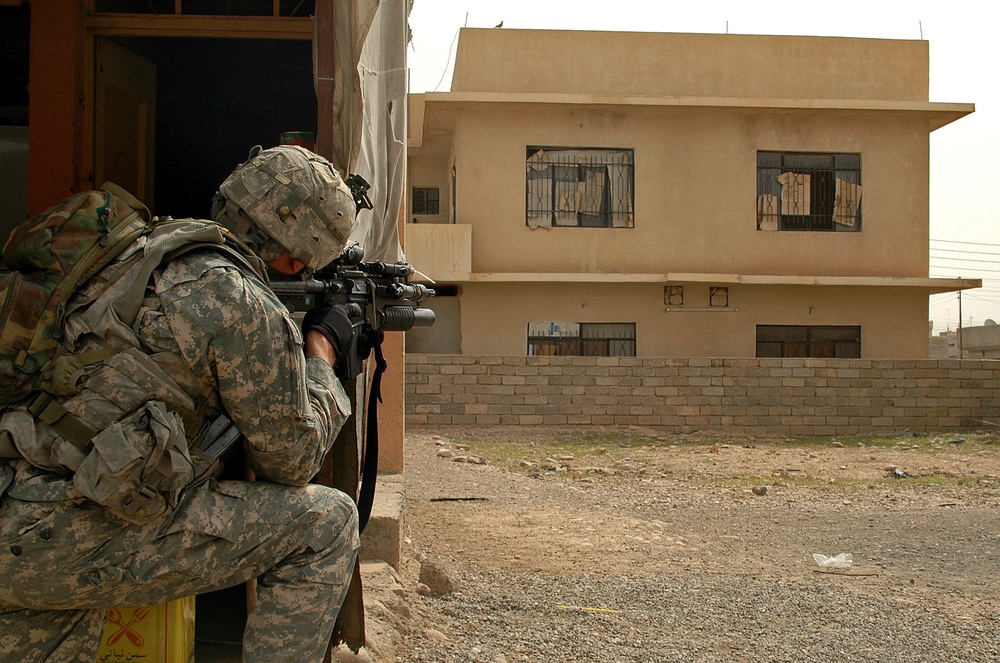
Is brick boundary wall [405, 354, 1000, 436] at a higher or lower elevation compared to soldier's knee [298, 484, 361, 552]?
lower

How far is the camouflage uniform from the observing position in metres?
2.01

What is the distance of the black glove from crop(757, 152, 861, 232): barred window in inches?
605

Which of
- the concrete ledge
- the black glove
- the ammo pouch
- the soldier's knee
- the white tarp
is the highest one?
the white tarp

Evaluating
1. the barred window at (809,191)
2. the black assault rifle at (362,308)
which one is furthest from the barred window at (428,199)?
the black assault rifle at (362,308)

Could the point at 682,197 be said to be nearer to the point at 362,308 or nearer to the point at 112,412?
the point at 362,308

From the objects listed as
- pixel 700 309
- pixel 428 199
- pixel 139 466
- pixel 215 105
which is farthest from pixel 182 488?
pixel 428 199

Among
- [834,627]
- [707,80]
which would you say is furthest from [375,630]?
[707,80]

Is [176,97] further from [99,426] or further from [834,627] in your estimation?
[834,627]

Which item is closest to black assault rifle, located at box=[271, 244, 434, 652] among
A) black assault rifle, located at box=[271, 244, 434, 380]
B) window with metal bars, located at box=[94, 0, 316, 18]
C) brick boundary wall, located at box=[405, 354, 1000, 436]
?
black assault rifle, located at box=[271, 244, 434, 380]

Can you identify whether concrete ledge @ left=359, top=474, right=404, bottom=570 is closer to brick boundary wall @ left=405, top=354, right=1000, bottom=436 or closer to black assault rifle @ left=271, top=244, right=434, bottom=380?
black assault rifle @ left=271, top=244, right=434, bottom=380

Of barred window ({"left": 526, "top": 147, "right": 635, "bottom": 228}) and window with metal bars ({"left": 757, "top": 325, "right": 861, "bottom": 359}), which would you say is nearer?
barred window ({"left": 526, "top": 147, "right": 635, "bottom": 228})

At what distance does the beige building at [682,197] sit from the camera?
16.5 meters

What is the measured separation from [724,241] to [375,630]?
558 inches

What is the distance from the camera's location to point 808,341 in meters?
17.3
